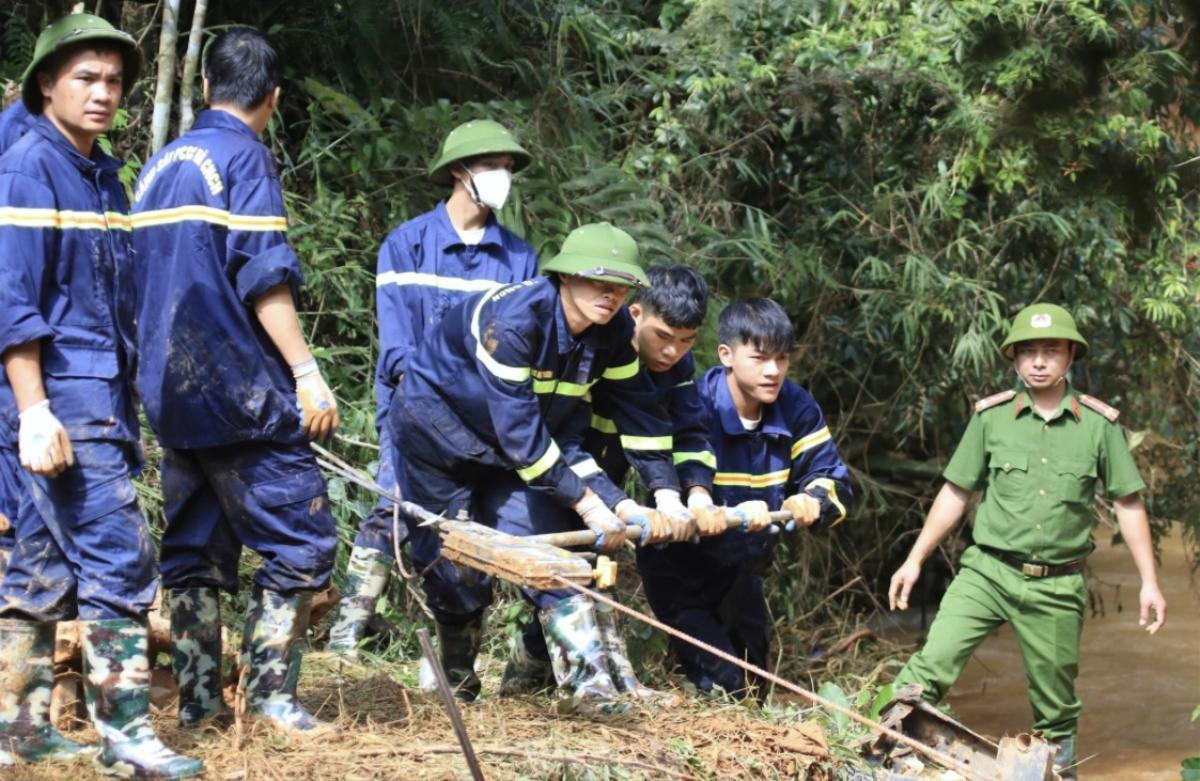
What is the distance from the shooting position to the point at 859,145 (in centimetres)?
916

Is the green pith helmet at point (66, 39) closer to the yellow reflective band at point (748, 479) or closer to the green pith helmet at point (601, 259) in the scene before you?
the green pith helmet at point (601, 259)

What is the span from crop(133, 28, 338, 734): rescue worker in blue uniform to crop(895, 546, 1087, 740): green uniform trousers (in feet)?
9.29

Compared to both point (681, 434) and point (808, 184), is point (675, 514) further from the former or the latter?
point (808, 184)

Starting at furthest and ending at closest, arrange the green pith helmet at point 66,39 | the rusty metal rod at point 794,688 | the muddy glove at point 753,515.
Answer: the muddy glove at point 753,515
the green pith helmet at point 66,39
the rusty metal rod at point 794,688

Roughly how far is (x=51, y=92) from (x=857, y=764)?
3114 millimetres

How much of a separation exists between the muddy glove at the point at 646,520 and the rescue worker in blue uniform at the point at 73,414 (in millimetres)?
1539

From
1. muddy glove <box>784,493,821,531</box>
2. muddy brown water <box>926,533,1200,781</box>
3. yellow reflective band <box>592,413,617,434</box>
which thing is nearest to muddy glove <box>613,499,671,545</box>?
yellow reflective band <box>592,413,617,434</box>

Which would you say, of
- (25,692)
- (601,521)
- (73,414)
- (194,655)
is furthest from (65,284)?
(601,521)

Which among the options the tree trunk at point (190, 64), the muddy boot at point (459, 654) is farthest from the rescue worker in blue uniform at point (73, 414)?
the tree trunk at point (190, 64)

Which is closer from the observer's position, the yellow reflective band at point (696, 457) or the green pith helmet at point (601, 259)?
the green pith helmet at point (601, 259)

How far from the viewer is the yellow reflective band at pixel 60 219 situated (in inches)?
159

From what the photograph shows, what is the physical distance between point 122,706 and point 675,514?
6.32 ft

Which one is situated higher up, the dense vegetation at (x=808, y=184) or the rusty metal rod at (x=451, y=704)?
the dense vegetation at (x=808, y=184)

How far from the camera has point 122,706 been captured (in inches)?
161
